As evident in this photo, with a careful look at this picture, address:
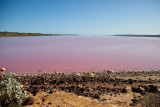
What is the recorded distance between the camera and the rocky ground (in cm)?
482

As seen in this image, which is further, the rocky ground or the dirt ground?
the rocky ground

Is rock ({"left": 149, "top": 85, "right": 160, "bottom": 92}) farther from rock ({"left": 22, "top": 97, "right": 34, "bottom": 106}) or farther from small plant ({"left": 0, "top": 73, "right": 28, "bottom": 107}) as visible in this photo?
small plant ({"left": 0, "top": 73, "right": 28, "bottom": 107})

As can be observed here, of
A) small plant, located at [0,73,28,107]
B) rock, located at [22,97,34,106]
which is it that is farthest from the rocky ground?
small plant, located at [0,73,28,107]

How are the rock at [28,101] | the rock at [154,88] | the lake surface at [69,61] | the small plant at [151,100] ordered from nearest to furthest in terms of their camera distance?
the rock at [28,101] < the small plant at [151,100] < the rock at [154,88] < the lake surface at [69,61]

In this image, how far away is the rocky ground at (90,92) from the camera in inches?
190

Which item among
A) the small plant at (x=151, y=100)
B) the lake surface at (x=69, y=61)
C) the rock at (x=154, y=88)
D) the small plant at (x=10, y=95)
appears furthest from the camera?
the lake surface at (x=69, y=61)

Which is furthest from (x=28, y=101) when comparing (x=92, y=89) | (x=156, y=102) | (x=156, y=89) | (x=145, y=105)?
(x=156, y=89)

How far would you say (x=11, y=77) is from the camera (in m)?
4.49

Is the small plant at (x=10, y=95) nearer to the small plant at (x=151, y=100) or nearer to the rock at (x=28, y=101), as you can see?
the rock at (x=28, y=101)

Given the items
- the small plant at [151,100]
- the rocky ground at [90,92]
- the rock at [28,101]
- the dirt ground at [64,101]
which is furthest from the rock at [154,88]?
the rock at [28,101]

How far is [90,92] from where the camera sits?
5.75m

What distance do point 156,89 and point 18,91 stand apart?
5.71 metres

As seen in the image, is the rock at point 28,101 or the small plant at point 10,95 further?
the rock at point 28,101

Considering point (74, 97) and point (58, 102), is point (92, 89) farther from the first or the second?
point (58, 102)
